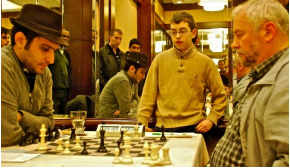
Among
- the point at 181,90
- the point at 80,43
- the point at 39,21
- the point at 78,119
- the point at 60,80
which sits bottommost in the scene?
the point at 78,119

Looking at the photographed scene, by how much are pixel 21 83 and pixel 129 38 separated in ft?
11.4

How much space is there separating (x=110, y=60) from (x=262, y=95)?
3.45 metres

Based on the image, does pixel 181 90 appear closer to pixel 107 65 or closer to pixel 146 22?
pixel 107 65

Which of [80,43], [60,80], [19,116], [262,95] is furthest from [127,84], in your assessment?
[262,95]

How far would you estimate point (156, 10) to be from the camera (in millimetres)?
5617

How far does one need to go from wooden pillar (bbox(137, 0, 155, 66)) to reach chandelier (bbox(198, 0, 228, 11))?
1176 mm

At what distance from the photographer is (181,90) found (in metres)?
2.77

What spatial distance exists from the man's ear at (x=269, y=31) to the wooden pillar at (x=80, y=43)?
3.08 m

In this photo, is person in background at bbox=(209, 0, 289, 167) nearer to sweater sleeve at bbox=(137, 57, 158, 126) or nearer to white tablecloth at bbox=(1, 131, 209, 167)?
white tablecloth at bbox=(1, 131, 209, 167)

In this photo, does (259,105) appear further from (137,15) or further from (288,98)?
(137,15)

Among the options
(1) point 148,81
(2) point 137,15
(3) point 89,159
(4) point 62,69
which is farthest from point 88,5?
(3) point 89,159

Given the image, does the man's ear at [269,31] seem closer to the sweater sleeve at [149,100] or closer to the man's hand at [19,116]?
the man's hand at [19,116]

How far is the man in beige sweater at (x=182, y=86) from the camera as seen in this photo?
2.75m

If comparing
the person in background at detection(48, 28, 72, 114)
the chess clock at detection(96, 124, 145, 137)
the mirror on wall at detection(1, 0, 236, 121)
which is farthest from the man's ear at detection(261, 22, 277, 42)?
the person in background at detection(48, 28, 72, 114)
